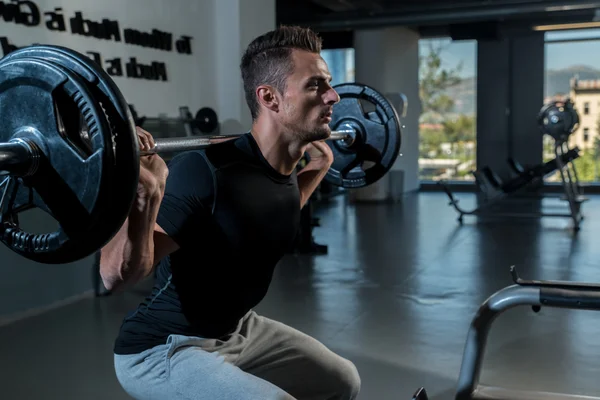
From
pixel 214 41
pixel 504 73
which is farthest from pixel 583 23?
pixel 214 41

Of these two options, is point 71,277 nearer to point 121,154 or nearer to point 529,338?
point 529,338

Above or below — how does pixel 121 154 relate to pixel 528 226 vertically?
above

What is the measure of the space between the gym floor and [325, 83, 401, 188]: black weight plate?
2.83 ft

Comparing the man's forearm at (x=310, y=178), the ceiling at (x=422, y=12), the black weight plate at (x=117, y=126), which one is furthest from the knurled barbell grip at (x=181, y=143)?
the ceiling at (x=422, y=12)

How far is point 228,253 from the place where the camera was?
1.42 metres

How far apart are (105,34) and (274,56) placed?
3004 mm

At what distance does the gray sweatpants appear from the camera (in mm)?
1305

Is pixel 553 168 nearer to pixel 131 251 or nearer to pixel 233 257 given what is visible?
pixel 233 257

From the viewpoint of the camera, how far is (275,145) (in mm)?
1556

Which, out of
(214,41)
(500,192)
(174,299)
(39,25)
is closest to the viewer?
(174,299)

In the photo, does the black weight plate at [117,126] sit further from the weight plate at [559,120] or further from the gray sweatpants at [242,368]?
the weight plate at [559,120]

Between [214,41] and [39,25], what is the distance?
178cm

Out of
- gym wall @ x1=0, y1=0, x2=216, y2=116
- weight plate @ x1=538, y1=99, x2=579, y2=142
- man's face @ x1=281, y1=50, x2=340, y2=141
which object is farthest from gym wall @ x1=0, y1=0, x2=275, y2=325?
weight plate @ x1=538, y1=99, x2=579, y2=142

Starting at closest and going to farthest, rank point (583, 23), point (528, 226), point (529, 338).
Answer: point (529, 338)
point (528, 226)
point (583, 23)
